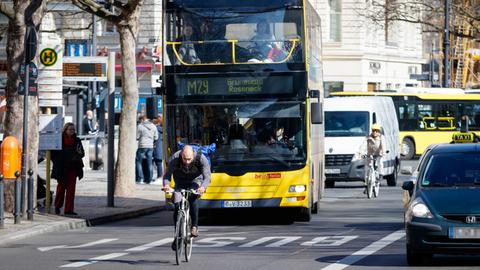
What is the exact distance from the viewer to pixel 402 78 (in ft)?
264

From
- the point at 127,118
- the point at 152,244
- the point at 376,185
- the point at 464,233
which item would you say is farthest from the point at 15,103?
the point at 464,233

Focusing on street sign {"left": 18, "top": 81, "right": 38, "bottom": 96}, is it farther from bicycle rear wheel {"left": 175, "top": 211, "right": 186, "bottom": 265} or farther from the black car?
the black car

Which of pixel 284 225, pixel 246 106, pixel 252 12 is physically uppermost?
pixel 252 12

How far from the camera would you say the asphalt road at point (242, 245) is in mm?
17031

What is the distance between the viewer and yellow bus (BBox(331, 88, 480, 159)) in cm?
5734

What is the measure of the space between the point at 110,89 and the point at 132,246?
28.4 ft

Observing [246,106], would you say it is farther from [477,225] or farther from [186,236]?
[477,225]

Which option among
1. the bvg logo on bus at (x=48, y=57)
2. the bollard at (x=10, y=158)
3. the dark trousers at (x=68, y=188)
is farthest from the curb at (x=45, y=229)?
the bvg logo on bus at (x=48, y=57)

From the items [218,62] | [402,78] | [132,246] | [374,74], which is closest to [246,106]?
[218,62]

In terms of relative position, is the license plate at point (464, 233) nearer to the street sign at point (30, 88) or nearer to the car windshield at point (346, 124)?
the street sign at point (30, 88)

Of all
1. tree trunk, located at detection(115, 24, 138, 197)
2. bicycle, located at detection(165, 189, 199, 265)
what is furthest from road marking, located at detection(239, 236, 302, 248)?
tree trunk, located at detection(115, 24, 138, 197)

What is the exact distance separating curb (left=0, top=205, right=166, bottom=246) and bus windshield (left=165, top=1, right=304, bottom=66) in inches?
121

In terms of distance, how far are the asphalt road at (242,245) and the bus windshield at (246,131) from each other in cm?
112

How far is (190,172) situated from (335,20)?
5774cm
